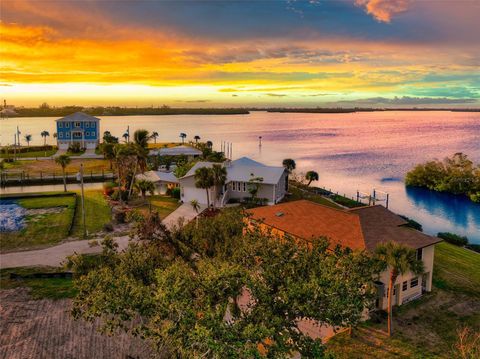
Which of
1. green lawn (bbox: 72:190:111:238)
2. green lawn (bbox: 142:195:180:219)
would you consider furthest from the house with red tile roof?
green lawn (bbox: 142:195:180:219)

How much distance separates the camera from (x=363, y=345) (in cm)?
1931

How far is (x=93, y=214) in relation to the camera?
40688 mm

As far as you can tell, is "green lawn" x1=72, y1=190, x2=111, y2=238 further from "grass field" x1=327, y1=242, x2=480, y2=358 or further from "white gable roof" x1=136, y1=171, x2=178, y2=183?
"grass field" x1=327, y1=242, x2=480, y2=358

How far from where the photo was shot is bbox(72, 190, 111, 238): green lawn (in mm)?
35750

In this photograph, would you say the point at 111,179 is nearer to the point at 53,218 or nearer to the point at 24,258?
the point at 53,218

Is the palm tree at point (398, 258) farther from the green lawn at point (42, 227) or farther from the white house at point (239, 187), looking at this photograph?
the white house at point (239, 187)

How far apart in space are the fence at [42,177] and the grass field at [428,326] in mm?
48490

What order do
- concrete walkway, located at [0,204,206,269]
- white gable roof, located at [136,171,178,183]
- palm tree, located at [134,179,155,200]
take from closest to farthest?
concrete walkway, located at [0,204,206,269] < palm tree, located at [134,179,155,200] < white gable roof, located at [136,171,178,183]

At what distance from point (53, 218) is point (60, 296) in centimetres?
1795

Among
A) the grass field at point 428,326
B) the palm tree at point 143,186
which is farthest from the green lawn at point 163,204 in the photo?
the grass field at point 428,326

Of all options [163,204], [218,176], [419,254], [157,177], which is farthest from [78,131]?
[419,254]

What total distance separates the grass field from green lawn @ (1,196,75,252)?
23.5 meters

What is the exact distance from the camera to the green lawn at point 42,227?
31828 mm

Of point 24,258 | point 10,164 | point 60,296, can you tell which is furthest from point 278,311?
point 10,164
